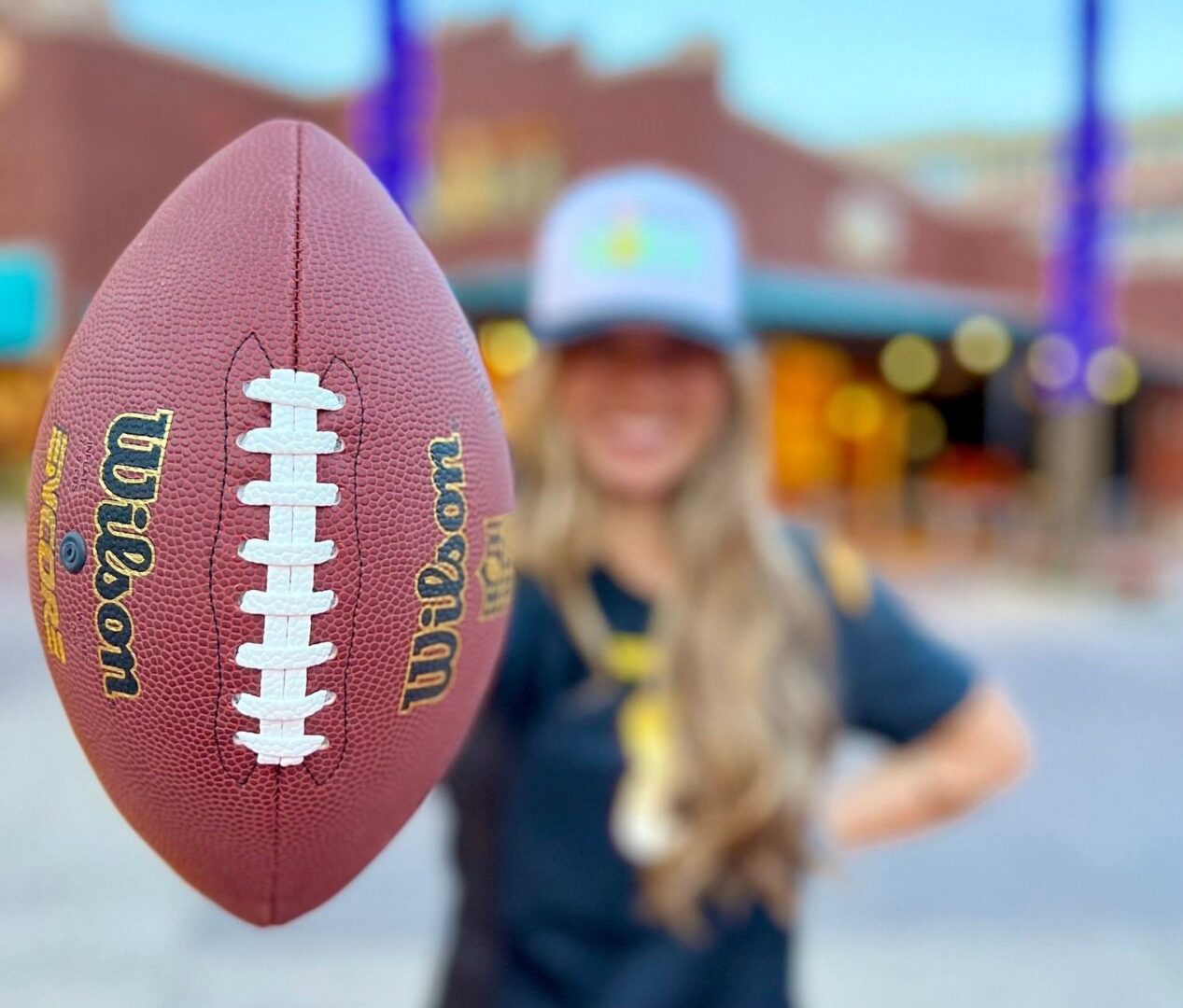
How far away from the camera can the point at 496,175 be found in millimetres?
10242

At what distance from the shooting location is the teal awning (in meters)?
10.0

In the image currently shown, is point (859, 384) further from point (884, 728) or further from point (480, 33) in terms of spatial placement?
point (884, 728)

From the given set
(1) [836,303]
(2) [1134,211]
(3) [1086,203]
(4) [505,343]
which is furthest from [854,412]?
(3) [1086,203]

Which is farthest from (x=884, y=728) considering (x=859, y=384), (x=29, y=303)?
(x=859, y=384)

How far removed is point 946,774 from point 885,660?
0.71ft

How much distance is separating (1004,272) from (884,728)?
12.0 metres

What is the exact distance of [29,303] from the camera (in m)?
7.38

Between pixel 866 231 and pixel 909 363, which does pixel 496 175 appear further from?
pixel 909 363

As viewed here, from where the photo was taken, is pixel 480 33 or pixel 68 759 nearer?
pixel 68 759

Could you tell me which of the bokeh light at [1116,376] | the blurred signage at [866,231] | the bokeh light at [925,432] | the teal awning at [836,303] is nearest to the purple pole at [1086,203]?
the teal awning at [836,303]

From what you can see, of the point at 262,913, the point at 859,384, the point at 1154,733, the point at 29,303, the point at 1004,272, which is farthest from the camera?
the point at 859,384

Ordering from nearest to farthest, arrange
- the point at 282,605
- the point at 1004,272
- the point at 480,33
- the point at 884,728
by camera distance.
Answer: the point at 282,605, the point at 884,728, the point at 480,33, the point at 1004,272

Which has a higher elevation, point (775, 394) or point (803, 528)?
point (775, 394)

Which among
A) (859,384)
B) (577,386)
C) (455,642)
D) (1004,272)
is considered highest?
(1004,272)
